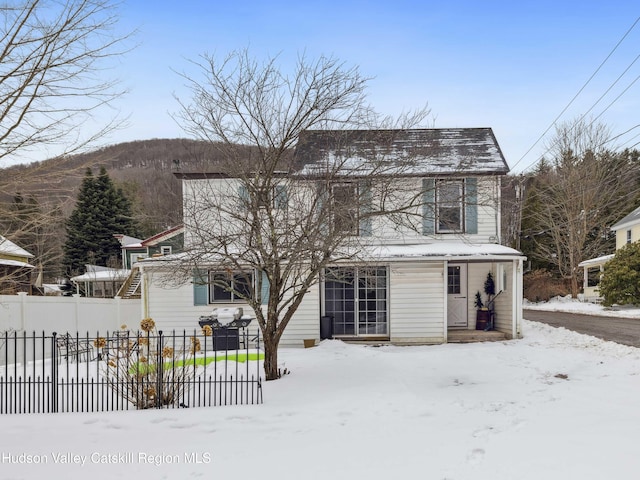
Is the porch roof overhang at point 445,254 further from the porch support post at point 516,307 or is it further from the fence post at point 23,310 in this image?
the fence post at point 23,310

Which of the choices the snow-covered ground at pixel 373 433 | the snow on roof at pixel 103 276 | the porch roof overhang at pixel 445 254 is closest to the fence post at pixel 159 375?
the snow-covered ground at pixel 373 433

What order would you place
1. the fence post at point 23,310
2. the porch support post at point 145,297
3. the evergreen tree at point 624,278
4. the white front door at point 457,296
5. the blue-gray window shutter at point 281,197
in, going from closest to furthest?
the blue-gray window shutter at point 281,197, the fence post at point 23,310, the porch support post at point 145,297, the white front door at point 457,296, the evergreen tree at point 624,278

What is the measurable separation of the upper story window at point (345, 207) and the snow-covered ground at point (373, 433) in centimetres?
263

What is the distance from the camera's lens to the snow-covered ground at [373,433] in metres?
4.45

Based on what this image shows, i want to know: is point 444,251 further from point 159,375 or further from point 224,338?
point 159,375

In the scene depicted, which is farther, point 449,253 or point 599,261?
point 599,261

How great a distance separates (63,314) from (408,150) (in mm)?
9700

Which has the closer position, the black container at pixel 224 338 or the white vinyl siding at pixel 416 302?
the black container at pixel 224 338

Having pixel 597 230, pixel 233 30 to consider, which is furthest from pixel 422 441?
pixel 597 230

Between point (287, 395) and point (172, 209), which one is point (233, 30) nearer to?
point (172, 209)

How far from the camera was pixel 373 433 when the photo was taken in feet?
17.9

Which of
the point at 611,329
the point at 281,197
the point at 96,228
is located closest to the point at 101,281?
the point at 96,228

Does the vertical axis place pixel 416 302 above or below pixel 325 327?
above

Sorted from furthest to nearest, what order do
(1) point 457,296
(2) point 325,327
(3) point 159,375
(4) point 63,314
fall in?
(1) point 457,296 → (2) point 325,327 → (4) point 63,314 → (3) point 159,375
